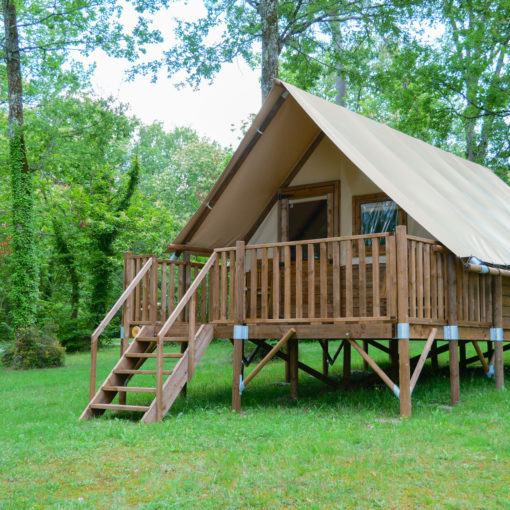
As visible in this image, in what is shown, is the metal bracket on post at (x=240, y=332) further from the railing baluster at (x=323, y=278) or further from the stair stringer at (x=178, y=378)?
the railing baluster at (x=323, y=278)

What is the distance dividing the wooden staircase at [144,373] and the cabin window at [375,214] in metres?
3.26

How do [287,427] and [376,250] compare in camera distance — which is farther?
[376,250]

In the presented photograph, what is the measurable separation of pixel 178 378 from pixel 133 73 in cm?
1278

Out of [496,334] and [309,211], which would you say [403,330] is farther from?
[309,211]

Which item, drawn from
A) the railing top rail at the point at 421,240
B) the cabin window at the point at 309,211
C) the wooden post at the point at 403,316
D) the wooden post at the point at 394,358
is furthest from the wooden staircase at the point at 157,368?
the wooden post at the point at 394,358

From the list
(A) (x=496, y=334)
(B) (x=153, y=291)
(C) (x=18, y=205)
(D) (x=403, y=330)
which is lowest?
(A) (x=496, y=334)

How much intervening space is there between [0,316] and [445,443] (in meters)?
22.6

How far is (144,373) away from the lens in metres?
9.17

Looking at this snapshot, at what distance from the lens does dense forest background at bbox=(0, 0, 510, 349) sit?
771 inches

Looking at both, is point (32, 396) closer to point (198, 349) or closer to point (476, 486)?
point (198, 349)

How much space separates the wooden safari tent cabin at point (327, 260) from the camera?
884 centimetres

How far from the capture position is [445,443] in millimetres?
6906

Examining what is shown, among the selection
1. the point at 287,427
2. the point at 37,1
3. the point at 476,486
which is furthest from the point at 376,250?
the point at 37,1

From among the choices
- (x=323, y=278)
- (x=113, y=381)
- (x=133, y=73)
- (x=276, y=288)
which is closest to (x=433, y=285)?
(x=323, y=278)
